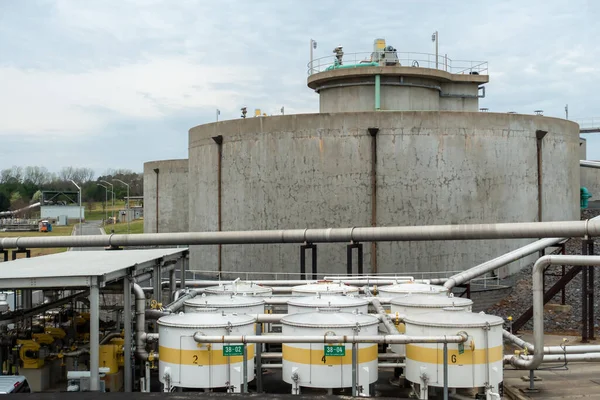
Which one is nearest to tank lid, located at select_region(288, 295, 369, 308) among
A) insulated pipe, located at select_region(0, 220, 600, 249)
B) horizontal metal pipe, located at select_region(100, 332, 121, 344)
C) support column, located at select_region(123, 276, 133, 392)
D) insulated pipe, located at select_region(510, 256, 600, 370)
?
support column, located at select_region(123, 276, 133, 392)

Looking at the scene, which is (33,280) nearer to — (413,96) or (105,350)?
(105,350)

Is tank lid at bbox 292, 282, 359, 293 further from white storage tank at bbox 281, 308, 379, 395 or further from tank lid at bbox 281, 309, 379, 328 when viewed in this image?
white storage tank at bbox 281, 308, 379, 395

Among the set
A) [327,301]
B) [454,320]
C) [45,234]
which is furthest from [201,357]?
[45,234]

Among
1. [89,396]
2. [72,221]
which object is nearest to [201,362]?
[89,396]

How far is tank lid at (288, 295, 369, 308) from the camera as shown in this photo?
14.3 m

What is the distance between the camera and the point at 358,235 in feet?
72.6

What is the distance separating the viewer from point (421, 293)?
1641 centimetres

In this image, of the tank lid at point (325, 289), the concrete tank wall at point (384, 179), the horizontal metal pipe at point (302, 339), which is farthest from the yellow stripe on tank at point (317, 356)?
the concrete tank wall at point (384, 179)

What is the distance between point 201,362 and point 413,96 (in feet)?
93.8

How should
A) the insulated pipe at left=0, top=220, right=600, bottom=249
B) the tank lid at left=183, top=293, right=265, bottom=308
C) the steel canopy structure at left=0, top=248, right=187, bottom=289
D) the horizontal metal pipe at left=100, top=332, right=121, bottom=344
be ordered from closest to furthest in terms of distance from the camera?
the steel canopy structure at left=0, top=248, right=187, bottom=289
the tank lid at left=183, top=293, right=265, bottom=308
the horizontal metal pipe at left=100, top=332, right=121, bottom=344
the insulated pipe at left=0, top=220, right=600, bottom=249

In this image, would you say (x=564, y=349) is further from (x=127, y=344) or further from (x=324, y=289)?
(x=127, y=344)

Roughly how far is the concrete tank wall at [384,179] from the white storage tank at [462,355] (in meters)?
15.1

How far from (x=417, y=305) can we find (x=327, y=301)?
2212 millimetres

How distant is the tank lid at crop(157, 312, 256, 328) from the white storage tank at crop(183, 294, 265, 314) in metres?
1.36
